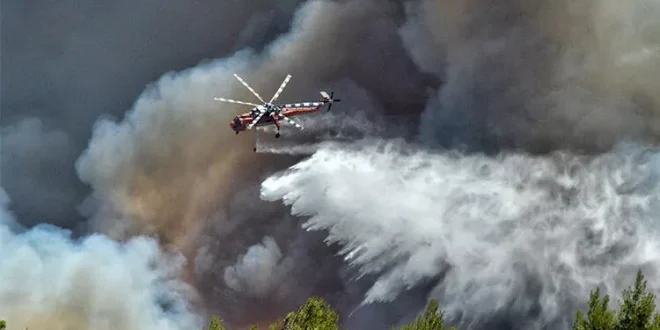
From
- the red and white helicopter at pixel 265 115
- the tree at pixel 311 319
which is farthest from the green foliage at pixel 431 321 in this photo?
the red and white helicopter at pixel 265 115

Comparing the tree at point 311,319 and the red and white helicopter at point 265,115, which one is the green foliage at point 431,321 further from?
the red and white helicopter at point 265,115

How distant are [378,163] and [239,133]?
411 inches

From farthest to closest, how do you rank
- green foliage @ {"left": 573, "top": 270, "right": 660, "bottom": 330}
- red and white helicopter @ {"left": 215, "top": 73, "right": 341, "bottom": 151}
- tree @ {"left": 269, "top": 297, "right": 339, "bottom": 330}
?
red and white helicopter @ {"left": 215, "top": 73, "right": 341, "bottom": 151} < tree @ {"left": 269, "top": 297, "right": 339, "bottom": 330} < green foliage @ {"left": 573, "top": 270, "right": 660, "bottom": 330}

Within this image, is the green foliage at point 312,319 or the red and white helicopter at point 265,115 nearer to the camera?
the green foliage at point 312,319

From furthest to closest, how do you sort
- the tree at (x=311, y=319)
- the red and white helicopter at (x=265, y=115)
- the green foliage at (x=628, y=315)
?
the red and white helicopter at (x=265, y=115) → the tree at (x=311, y=319) → the green foliage at (x=628, y=315)

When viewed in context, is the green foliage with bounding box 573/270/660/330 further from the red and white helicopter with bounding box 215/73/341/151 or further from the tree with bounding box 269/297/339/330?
the red and white helicopter with bounding box 215/73/341/151

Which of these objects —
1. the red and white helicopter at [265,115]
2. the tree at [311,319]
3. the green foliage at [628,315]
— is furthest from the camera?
the red and white helicopter at [265,115]

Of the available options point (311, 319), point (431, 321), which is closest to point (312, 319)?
point (311, 319)

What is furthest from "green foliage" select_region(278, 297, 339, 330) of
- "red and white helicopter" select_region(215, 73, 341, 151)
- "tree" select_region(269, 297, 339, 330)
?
"red and white helicopter" select_region(215, 73, 341, 151)

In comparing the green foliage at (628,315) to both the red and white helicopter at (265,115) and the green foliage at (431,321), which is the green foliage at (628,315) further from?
Result: the red and white helicopter at (265,115)

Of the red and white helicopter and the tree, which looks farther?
the red and white helicopter

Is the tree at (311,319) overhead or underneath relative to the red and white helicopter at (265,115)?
underneath

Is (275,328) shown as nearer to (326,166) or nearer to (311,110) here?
(326,166)

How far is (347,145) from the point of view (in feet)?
149
